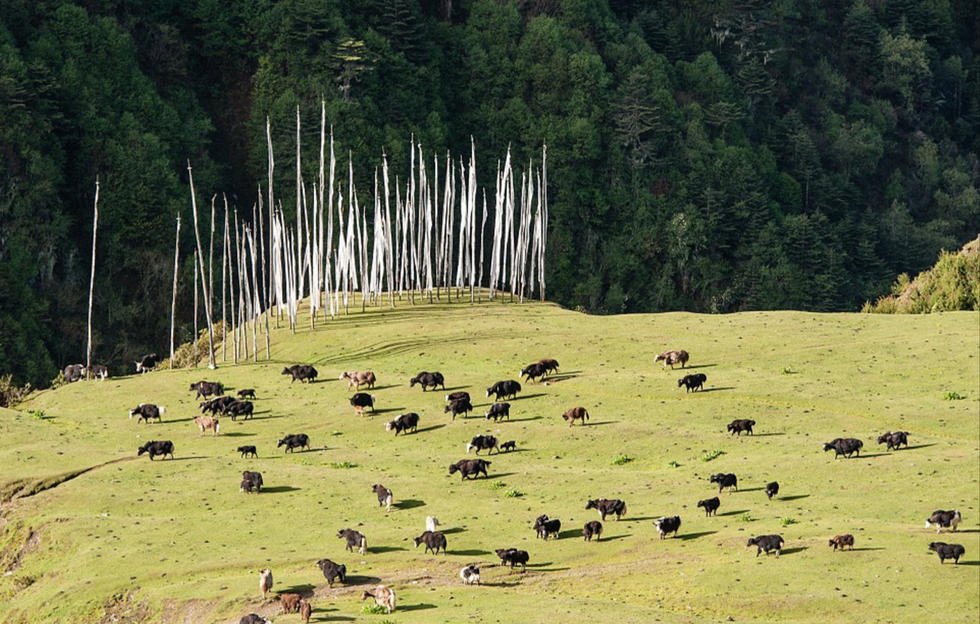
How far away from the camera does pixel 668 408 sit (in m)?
97.5

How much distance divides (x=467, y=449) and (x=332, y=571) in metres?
21.8

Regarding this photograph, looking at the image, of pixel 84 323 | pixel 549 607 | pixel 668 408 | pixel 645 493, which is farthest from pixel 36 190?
pixel 549 607

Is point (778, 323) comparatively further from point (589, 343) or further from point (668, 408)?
point (668, 408)

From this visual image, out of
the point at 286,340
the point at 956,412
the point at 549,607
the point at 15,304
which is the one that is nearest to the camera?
the point at 549,607

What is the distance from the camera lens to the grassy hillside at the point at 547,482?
229ft

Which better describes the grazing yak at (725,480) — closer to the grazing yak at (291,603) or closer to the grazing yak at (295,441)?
the grazing yak at (295,441)

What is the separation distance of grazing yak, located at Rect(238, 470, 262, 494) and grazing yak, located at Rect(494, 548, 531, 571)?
16.3m

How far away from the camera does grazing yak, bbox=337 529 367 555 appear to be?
74.6m

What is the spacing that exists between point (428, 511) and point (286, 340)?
45960mm

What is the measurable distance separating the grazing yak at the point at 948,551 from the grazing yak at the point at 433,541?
17.6 m

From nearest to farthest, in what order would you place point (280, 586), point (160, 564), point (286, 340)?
point (280, 586) < point (160, 564) < point (286, 340)

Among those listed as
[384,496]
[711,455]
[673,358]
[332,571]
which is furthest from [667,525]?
[673,358]

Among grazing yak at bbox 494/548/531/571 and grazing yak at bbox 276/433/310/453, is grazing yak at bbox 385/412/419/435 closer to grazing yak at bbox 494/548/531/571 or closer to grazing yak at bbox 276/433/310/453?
grazing yak at bbox 276/433/310/453

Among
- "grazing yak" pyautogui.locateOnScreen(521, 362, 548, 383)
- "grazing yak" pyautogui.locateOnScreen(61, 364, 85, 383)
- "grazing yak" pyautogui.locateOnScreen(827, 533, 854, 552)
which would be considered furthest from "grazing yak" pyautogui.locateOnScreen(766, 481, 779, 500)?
"grazing yak" pyautogui.locateOnScreen(61, 364, 85, 383)
